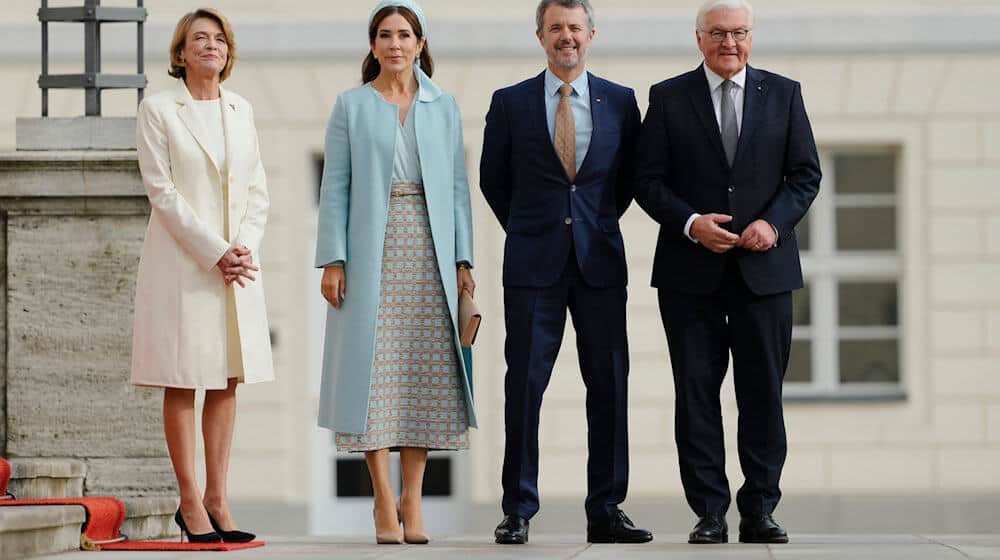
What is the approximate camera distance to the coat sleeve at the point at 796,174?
6.16 meters

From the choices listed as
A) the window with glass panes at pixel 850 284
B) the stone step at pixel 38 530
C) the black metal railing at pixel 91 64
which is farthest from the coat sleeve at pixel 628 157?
the window with glass panes at pixel 850 284

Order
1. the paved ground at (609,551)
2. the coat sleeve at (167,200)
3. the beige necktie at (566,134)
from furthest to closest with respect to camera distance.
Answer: the beige necktie at (566,134)
the coat sleeve at (167,200)
the paved ground at (609,551)

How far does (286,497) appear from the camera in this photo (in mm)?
11375

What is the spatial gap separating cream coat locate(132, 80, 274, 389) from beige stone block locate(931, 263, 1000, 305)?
20.3ft

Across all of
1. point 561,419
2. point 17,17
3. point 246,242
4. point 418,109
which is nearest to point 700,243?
point 418,109

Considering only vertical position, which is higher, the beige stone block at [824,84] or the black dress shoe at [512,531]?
the beige stone block at [824,84]

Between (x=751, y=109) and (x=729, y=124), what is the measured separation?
3.4 inches

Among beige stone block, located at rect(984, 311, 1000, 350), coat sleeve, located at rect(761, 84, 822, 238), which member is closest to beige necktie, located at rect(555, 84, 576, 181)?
coat sleeve, located at rect(761, 84, 822, 238)

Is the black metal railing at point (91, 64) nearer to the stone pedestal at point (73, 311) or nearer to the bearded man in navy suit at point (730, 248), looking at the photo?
the stone pedestal at point (73, 311)

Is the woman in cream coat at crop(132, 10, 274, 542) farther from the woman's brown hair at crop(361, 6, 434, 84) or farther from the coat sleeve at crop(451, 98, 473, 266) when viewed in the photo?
the coat sleeve at crop(451, 98, 473, 266)

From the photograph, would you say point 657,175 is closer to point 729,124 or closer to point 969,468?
point 729,124

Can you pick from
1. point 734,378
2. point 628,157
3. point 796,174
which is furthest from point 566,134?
point 734,378

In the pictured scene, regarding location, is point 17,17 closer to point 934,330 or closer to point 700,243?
Answer: point 934,330

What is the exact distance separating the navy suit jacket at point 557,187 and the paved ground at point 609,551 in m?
0.87
